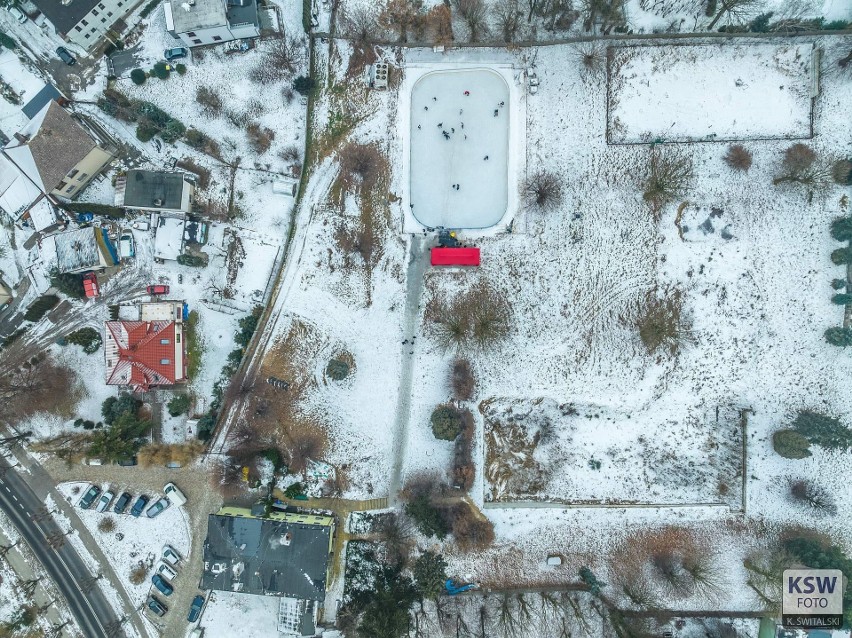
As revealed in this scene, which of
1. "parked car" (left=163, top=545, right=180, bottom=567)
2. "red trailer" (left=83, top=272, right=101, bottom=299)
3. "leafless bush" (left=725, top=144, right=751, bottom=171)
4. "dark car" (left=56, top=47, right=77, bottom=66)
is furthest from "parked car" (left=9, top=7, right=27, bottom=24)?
"leafless bush" (left=725, top=144, right=751, bottom=171)

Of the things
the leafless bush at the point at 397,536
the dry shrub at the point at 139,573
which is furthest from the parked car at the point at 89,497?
the leafless bush at the point at 397,536

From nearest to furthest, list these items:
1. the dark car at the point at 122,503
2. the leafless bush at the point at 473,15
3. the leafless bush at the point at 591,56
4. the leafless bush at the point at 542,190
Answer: the leafless bush at the point at 473,15
the leafless bush at the point at 591,56
the leafless bush at the point at 542,190
the dark car at the point at 122,503

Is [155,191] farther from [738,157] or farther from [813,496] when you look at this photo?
[813,496]

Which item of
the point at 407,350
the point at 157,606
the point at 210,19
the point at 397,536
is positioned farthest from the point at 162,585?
the point at 210,19

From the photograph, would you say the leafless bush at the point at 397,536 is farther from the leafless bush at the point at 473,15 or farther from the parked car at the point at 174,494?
the leafless bush at the point at 473,15

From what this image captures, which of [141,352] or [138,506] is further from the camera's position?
[138,506]

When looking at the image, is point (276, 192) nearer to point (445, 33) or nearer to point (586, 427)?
point (445, 33)

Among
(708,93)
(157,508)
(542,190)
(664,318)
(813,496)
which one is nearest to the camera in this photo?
(813,496)
